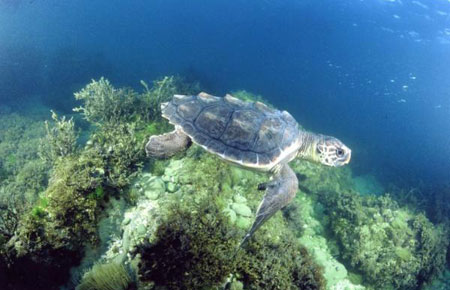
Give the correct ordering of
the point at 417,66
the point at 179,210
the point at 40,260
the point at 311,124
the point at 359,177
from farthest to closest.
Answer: the point at 417,66, the point at 311,124, the point at 359,177, the point at 179,210, the point at 40,260

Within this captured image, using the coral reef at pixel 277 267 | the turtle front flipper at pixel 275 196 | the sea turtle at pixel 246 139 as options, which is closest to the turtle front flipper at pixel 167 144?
the sea turtle at pixel 246 139

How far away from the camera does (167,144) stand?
189 inches

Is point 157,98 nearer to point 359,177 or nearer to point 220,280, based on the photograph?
point 220,280

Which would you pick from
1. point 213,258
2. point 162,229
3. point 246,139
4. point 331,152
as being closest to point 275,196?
point 246,139

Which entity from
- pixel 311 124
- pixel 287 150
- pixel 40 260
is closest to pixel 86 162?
pixel 40 260

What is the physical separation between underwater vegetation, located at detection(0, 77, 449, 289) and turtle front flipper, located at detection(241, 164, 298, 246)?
489 millimetres

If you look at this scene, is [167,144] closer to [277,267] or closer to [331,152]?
[277,267]

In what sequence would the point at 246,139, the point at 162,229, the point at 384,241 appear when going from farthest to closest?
1. the point at 384,241
2. the point at 246,139
3. the point at 162,229

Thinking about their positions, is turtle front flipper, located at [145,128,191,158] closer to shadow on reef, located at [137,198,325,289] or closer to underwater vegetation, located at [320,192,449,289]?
shadow on reef, located at [137,198,325,289]

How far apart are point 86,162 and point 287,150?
3924 millimetres

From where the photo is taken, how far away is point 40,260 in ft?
10.8

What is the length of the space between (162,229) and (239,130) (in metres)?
2.41

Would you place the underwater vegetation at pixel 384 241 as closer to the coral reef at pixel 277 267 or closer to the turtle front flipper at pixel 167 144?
the coral reef at pixel 277 267

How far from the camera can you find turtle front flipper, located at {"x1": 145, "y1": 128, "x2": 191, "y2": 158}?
4684 millimetres
